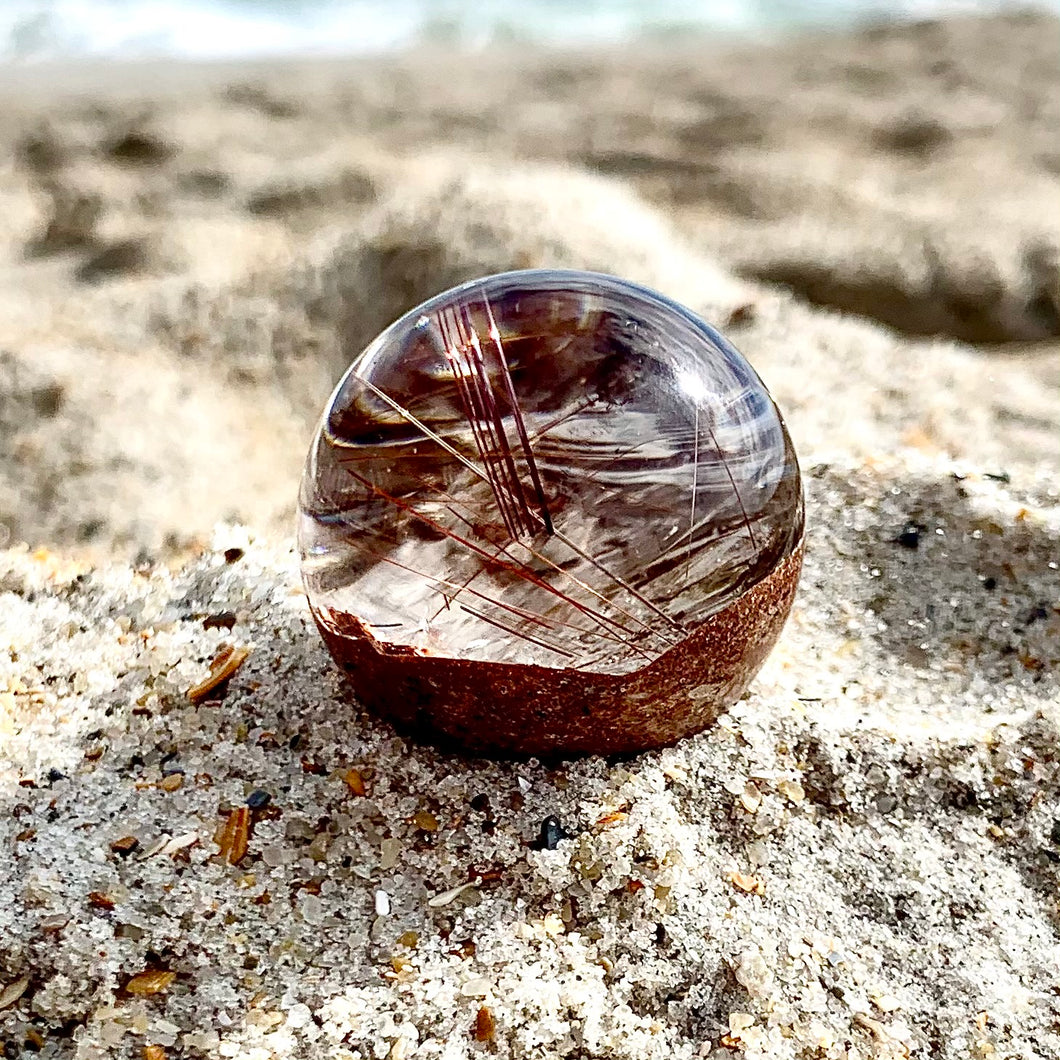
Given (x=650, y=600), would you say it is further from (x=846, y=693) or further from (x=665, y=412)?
(x=846, y=693)

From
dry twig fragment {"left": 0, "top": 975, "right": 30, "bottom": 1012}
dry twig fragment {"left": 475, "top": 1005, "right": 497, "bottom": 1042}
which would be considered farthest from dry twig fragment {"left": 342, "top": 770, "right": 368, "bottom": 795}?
dry twig fragment {"left": 0, "top": 975, "right": 30, "bottom": 1012}

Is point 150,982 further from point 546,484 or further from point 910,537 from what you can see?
point 910,537

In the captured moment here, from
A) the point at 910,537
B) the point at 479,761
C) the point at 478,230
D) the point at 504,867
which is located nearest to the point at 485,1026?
the point at 504,867

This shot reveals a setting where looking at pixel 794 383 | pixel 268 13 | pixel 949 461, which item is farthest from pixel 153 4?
pixel 949 461

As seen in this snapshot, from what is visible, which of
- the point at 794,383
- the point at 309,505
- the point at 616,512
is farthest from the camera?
the point at 794,383

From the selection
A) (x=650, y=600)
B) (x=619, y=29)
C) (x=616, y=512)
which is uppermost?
(x=616, y=512)

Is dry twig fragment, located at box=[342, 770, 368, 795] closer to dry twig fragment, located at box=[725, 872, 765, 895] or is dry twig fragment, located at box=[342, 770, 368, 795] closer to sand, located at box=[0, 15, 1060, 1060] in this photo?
sand, located at box=[0, 15, 1060, 1060]

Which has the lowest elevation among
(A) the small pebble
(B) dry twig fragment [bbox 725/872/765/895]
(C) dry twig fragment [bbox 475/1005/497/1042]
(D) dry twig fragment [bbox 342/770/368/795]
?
(A) the small pebble
